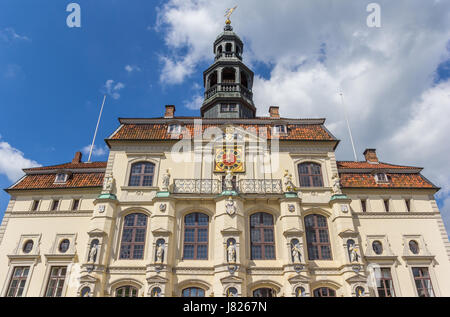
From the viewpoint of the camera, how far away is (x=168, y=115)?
102ft

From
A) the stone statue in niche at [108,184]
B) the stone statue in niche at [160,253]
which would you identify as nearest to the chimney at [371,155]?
the stone statue in niche at [160,253]

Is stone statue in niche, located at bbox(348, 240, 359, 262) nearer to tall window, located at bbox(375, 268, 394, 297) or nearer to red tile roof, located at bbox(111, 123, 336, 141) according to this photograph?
tall window, located at bbox(375, 268, 394, 297)

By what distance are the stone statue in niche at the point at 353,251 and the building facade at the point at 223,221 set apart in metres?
0.09

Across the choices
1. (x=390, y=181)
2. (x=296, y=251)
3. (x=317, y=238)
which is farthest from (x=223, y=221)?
(x=390, y=181)

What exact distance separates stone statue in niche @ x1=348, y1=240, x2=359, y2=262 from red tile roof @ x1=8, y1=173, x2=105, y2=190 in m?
19.4

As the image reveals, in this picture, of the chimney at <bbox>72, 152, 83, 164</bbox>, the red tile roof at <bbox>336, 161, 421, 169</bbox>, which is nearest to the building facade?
the red tile roof at <bbox>336, 161, 421, 169</bbox>

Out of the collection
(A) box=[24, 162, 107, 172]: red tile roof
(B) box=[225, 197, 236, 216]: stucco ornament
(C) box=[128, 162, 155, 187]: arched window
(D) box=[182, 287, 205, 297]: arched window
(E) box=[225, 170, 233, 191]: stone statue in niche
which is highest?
(A) box=[24, 162, 107, 172]: red tile roof

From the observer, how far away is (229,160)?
25.5 meters

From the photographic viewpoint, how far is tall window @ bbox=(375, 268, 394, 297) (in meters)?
21.3

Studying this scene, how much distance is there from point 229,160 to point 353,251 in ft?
36.5

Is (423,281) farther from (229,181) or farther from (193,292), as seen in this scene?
(193,292)
